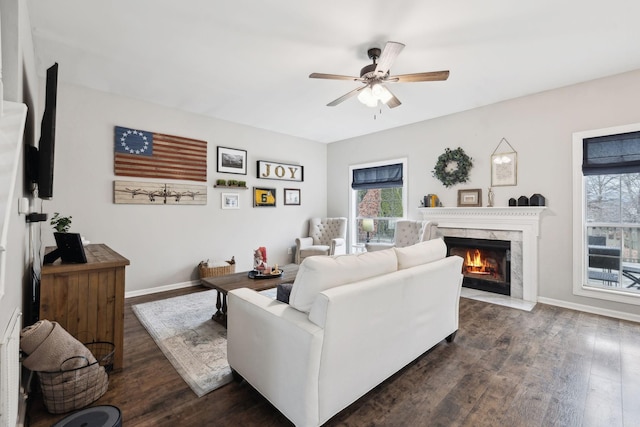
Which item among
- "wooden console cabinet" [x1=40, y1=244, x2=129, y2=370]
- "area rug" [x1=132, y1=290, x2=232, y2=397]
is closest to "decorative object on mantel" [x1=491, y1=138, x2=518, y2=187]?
"area rug" [x1=132, y1=290, x2=232, y2=397]

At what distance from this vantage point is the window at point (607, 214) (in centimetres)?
337

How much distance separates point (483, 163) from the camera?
4.41 m

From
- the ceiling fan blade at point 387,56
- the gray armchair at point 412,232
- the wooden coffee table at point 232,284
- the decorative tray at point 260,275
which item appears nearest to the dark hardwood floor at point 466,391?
the wooden coffee table at point 232,284

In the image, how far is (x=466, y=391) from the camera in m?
2.00

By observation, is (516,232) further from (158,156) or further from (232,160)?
(158,156)

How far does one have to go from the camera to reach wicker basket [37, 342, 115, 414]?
1.73 m

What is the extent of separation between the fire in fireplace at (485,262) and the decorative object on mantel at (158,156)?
166 inches

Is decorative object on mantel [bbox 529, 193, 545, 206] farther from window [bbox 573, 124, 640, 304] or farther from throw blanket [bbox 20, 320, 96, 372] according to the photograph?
throw blanket [bbox 20, 320, 96, 372]

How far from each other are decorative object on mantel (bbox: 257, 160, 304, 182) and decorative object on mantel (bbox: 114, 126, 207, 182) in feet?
3.56

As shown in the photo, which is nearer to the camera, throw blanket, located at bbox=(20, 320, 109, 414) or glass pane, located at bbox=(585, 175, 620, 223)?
throw blanket, located at bbox=(20, 320, 109, 414)

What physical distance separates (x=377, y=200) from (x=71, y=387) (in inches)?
203

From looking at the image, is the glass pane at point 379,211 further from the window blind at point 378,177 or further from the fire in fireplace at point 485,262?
the fire in fireplace at point 485,262

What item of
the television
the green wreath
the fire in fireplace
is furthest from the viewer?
the green wreath

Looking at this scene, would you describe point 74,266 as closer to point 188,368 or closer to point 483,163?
point 188,368
